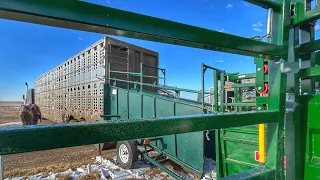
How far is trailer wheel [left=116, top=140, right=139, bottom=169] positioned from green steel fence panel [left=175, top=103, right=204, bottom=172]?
39.5 inches

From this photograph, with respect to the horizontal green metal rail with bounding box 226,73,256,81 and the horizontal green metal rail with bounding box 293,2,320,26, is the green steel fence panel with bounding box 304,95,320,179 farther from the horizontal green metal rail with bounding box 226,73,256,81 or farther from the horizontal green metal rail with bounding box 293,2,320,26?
the horizontal green metal rail with bounding box 226,73,256,81

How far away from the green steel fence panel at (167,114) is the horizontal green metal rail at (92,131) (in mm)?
3549

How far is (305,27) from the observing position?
1.47 m

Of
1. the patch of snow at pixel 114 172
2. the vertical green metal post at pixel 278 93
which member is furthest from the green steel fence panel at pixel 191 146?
the vertical green metal post at pixel 278 93

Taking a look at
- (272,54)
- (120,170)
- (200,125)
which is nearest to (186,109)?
(120,170)

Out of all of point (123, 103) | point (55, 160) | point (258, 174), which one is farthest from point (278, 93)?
point (55, 160)

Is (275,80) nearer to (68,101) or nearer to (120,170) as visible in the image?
(120,170)

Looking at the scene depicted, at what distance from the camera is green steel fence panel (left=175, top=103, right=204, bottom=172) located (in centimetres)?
382

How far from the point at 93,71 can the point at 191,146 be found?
455 centimetres

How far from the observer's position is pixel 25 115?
7.01 meters

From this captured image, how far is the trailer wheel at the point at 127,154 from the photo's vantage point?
451cm

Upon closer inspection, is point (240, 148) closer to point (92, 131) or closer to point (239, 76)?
point (239, 76)

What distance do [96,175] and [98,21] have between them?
4114mm

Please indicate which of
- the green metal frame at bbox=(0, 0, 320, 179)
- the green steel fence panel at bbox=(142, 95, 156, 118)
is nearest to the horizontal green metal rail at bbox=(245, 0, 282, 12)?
the green metal frame at bbox=(0, 0, 320, 179)
